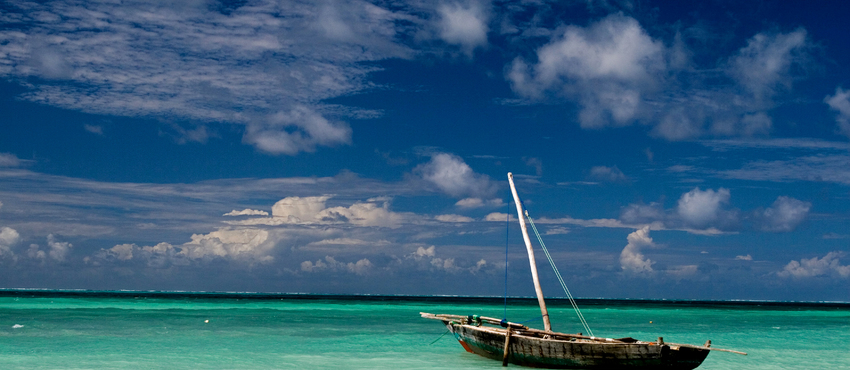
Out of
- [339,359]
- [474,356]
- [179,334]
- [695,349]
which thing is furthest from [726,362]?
[179,334]

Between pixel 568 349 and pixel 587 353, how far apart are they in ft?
1.78

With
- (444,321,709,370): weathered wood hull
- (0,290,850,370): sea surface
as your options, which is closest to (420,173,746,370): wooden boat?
(444,321,709,370): weathered wood hull

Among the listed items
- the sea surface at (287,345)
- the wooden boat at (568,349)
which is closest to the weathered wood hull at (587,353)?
the wooden boat at (568,349)

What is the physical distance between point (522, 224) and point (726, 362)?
Answer: 8706 mm

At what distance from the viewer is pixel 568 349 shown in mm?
18562

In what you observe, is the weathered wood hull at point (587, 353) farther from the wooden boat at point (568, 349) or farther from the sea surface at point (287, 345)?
the sea surface at point (287, 345)

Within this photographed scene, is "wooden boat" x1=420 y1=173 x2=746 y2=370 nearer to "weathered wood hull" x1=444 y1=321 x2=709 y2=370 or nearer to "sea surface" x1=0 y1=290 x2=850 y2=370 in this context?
"weathered wood hull" x1=444 y1=321 x2=709 y2=370

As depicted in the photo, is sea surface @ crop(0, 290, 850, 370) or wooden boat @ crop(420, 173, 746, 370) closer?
wooden boat @ crop(420, 173, 746, 370)

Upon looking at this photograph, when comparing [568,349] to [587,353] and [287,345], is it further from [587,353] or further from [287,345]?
[287,345]

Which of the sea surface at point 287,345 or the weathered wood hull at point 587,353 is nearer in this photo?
the weathered wood hull at point 587,353

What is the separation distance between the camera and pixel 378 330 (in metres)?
37.8

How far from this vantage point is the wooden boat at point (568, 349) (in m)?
17.4

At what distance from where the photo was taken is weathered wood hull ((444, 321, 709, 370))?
17406 millimetres

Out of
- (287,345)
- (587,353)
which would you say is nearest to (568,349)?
(587,353)
